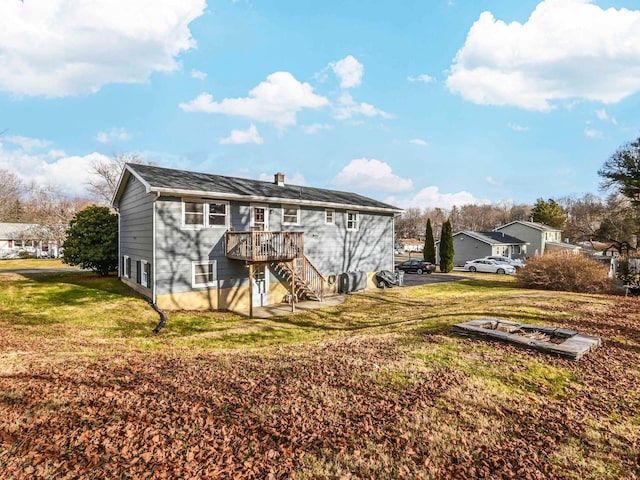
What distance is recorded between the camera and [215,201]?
1559cm

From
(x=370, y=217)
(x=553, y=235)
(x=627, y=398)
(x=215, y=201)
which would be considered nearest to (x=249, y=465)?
(x=627, y=398)

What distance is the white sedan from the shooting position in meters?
32.2

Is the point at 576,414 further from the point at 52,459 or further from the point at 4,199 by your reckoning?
the point at 4,199

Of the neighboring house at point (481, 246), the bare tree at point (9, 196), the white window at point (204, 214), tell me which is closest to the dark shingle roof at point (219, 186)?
the white window at point (204, 214)

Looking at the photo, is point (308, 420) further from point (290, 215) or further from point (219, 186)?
point (290, 215)

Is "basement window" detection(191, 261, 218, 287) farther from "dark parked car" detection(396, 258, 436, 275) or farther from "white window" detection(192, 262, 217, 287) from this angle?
"dark parked car" detection(396, 258, 436, 275)

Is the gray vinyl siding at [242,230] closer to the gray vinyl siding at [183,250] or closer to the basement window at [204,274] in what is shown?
the gray vinyl siding at [183,250]

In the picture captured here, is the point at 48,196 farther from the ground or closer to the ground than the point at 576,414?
farther from the ground

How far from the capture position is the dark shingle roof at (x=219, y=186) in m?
14.5

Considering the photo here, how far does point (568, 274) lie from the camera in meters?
21.1

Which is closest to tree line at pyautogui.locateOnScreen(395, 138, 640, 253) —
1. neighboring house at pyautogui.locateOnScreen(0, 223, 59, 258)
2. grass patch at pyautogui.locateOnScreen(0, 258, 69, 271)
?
grass patch at pyautogui.locateOnScreen(0, 258, 69, 271)

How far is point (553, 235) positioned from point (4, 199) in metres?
77.3

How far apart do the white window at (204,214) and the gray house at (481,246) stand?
31.5 metres

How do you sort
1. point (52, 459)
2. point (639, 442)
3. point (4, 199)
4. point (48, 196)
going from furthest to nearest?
1. point (48, 196)
2. point (4, 199)
3. point (639, 442)
4. point (52, 459)
